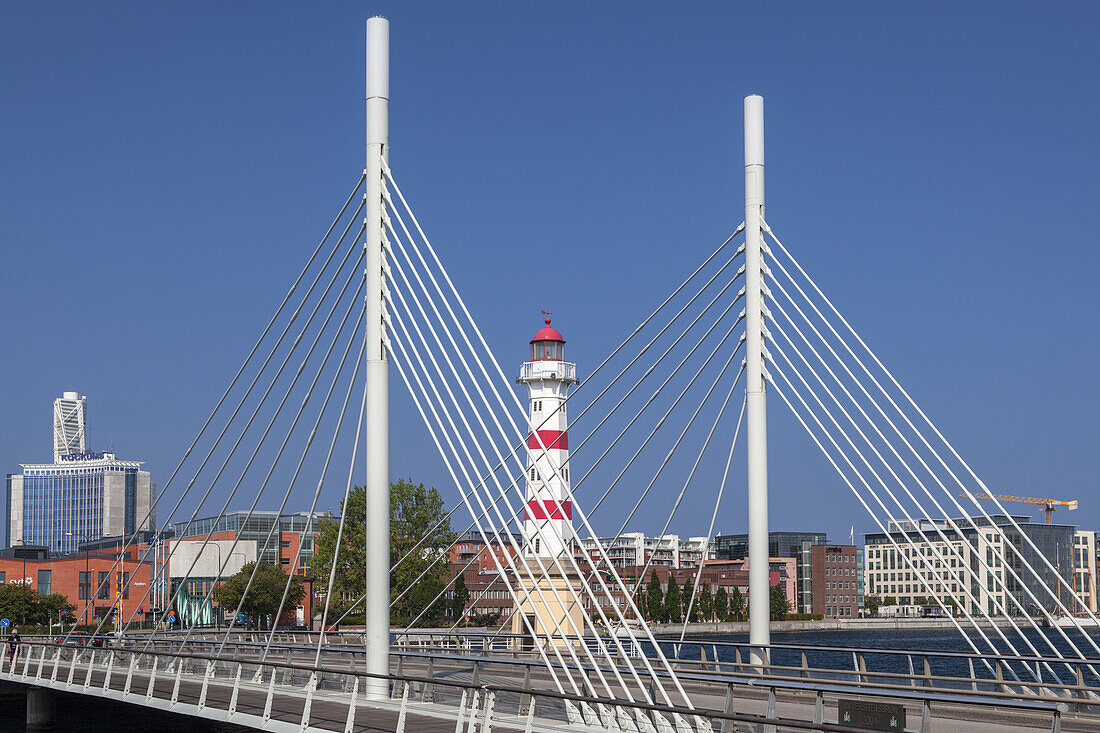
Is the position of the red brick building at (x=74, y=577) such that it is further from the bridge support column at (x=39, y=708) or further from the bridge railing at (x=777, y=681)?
the bridge support column at (x=39, y=708)

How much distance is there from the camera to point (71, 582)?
4309 inches

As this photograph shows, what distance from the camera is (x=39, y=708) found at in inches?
1367

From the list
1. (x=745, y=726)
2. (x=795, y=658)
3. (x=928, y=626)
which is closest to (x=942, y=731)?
(x=745, y=726)

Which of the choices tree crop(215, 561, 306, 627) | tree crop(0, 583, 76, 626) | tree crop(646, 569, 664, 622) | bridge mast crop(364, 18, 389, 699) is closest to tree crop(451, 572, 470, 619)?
tree crop(215, 561, 306, 627)

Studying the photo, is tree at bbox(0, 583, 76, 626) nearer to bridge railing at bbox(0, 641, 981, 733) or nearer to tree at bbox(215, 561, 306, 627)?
tree at bbox(215, 561, 306, 627)

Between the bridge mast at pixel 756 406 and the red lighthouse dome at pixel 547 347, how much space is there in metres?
29.8

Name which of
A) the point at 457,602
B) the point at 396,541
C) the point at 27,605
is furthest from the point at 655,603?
the point at 27,605

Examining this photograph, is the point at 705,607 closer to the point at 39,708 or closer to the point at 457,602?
the point at 457,602

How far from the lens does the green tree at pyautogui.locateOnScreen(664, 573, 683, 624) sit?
133 m

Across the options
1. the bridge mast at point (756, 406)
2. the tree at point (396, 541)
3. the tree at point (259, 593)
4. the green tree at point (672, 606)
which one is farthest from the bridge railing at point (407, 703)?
the green tree at point (672, 606)

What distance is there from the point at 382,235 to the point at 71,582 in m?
96.5

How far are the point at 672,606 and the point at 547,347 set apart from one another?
84.4 m

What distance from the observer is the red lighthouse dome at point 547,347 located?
5412 centimetres

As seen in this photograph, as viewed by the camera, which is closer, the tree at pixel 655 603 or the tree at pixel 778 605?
the tree at pixel 655 603
